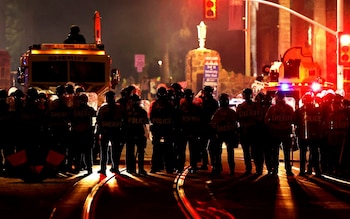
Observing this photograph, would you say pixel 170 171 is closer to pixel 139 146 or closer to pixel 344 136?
pixel 139 146

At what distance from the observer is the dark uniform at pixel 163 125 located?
699 inches

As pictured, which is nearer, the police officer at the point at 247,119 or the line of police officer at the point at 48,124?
the line of police officer at the point at 48,124

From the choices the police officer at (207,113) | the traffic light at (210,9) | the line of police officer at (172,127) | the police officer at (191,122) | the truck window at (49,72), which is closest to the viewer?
A: the line of police officer at (172,127)

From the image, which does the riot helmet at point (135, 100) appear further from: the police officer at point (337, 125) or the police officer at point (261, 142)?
the police officer at point (337, 125)

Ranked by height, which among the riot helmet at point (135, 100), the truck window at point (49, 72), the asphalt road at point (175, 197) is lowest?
the asphalt road at point (175, 197)

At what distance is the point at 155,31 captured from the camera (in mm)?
71562

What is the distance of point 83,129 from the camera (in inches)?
693

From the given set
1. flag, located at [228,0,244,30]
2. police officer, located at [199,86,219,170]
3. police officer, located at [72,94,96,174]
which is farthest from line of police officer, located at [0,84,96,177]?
flag, located at [228,0,244,30]

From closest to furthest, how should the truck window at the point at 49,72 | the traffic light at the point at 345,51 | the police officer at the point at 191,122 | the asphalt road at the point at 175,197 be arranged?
1. the asphalt road at the point at 175,197
2. the police officer at the point at 191,122
3. the truck window at the point at 49,72
4. the traffic light at the point at 345,51

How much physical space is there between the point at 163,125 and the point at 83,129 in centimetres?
182

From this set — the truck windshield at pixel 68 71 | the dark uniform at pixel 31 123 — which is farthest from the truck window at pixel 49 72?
the dark uniform at pixel 31 123

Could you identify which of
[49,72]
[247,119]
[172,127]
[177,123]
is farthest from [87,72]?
[247,119]

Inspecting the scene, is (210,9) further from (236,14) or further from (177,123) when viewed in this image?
(236,14)

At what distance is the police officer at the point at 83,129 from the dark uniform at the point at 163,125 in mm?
1407
